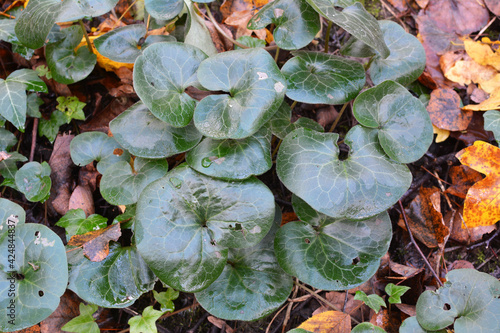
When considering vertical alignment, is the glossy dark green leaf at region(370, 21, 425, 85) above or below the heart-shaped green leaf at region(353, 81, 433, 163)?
above

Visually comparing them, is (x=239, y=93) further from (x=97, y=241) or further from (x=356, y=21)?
(x=97, y=241)

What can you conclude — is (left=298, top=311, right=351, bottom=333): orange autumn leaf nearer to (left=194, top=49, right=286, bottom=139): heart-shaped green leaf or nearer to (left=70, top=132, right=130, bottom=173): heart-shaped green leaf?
(left=194, top=49, right=286, bottom=139): heart-shaped green leaf

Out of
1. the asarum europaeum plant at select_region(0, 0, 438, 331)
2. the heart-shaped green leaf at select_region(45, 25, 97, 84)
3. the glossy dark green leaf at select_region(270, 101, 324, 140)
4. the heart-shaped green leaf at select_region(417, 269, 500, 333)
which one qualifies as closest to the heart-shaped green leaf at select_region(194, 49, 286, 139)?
the asarum europaeum plant at select_region(0, 0, 438, 331)

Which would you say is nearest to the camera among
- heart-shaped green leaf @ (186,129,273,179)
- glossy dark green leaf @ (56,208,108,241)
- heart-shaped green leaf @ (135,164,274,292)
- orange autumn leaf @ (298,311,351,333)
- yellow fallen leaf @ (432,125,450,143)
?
heart-shaped green leaf @ (135,164,274,292)

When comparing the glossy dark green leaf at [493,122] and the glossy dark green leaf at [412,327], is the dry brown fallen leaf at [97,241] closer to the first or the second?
the glossy dark green leaf at [412,327]

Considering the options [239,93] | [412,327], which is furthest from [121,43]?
[412,327]

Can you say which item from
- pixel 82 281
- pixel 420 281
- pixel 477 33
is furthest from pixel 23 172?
pixel 477 33

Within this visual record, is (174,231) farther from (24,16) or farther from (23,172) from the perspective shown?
(24,16)

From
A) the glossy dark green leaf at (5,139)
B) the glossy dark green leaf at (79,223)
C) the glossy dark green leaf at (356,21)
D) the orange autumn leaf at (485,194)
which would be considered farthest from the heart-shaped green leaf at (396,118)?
the glossy dark green leaf at (5,139)
